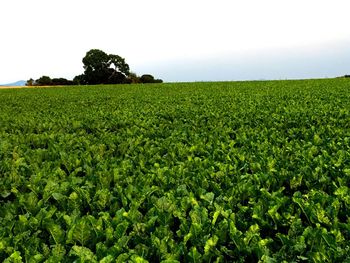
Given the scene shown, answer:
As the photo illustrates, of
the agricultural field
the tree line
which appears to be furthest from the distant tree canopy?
the agricultural field

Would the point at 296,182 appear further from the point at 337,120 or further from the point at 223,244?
the point at 337,120

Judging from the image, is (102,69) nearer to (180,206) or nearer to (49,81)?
(49,81)

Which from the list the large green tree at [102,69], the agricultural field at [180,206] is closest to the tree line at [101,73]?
the large green tree at [102,69]

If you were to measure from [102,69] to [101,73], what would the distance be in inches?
47.8

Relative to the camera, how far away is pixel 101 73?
8150 centimetres

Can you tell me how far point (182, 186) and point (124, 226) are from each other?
3.53 ft

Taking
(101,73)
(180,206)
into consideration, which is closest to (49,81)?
(101,73)

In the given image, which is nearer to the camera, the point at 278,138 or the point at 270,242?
the point at 270,242

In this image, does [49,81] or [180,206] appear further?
[49,81]

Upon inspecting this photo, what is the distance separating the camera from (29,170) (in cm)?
518

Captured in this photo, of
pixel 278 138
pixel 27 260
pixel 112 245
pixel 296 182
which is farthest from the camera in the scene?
pixel 278 138

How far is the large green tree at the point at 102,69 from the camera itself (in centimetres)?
8081

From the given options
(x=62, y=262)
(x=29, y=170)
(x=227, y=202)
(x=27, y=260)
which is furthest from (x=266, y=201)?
(x=29, y=170)

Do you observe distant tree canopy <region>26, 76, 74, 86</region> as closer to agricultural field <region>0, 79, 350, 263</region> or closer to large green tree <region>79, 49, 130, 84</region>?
large green tree <region>79, 49, 130, 84</region>
